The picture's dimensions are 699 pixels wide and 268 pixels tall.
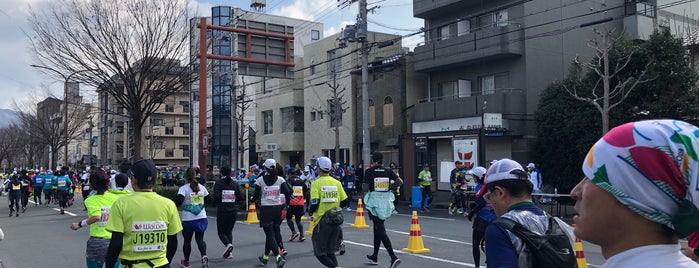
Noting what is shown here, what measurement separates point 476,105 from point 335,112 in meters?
10.9

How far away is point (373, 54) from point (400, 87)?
462cm

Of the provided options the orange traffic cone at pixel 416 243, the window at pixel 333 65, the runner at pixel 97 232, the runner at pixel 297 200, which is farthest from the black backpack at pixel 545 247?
the window at pixel 333 65

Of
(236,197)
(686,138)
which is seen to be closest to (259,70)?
(236,197)

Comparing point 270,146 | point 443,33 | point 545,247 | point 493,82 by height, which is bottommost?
point 545,247

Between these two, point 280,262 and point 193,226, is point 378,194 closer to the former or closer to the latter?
point 280,262

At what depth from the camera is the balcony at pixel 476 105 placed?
2722 cm

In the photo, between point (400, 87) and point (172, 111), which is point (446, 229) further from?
point (172, 111)

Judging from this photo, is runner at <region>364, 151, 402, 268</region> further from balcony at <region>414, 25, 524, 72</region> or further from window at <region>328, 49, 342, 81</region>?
window at <region>328, 49, 342, 81</region>

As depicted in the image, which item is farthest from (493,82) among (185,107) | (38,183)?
(185,107)

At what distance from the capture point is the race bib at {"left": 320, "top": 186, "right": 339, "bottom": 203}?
350 inches

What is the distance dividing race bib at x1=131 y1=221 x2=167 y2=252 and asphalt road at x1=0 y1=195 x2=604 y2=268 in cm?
553

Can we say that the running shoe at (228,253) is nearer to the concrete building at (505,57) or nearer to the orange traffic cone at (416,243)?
the orange traffic cone at (416,243)

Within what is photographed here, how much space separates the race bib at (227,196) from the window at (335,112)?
24.6 m

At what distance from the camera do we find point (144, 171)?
5238 mm
